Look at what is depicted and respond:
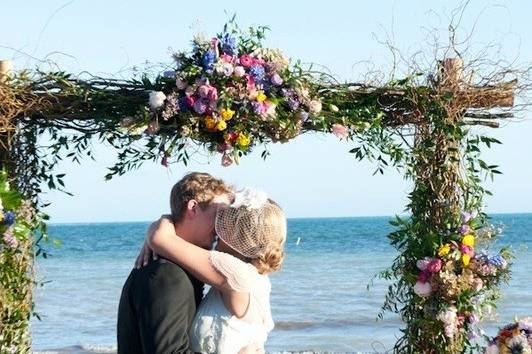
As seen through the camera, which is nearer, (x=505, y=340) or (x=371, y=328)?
(x=505, y=340)

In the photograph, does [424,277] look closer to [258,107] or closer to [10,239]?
[258,107]

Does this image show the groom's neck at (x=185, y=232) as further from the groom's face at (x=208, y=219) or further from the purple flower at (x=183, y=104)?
the purple flower at (x=183, y=104)

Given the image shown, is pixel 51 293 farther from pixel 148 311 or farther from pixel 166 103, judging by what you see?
pixel 148 311

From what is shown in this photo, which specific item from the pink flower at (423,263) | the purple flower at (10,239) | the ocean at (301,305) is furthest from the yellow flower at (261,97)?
the ocean at (301,305)

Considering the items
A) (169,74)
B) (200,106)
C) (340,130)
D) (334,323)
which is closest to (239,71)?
(200,106)

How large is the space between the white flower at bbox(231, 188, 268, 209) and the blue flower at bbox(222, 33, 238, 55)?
7.50 ft

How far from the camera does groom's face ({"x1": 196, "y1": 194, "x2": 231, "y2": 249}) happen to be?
3727mm

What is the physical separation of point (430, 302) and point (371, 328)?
7692 mm

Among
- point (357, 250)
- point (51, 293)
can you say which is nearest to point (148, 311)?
point (51, 293)

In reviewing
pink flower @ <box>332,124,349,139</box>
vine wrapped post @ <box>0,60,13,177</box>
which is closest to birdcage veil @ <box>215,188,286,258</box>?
pink flower @ <box>332,124,349,139</box>

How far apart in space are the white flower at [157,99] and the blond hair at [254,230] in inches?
87.1

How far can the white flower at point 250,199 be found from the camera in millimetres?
3717

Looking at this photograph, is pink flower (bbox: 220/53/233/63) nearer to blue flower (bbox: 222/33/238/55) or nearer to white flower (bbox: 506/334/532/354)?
blue flower (bbox: 222/33/238/55)

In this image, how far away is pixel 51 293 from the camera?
63.3 ft
